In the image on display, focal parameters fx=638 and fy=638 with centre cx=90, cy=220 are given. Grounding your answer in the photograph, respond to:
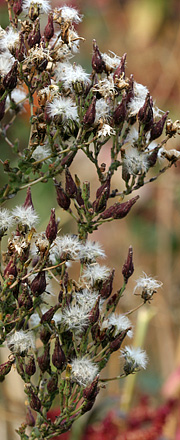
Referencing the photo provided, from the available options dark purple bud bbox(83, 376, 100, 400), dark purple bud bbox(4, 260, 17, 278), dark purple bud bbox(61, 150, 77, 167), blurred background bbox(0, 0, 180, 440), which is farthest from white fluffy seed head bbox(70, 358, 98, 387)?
blurred background bbox(0, 0, 180, 440)

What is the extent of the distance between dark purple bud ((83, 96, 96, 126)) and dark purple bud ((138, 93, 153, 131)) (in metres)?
0.06

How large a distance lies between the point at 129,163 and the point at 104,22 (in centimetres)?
228

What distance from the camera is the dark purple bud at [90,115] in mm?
716

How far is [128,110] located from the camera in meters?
0.78

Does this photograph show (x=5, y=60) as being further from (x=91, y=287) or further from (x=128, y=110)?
(x=91, y=287)

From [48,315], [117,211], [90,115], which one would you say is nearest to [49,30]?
[90,115]

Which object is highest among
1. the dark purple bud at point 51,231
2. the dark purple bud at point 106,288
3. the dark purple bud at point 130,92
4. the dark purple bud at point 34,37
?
the dark purple bud at point 34,37

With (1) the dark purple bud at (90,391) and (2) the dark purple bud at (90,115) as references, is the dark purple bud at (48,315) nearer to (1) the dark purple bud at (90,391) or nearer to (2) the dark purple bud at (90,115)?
(1) the dark purple bud at (90,391)

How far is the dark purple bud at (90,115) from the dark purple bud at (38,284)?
18cm

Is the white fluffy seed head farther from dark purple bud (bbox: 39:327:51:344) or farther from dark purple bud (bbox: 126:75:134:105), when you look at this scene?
dark purple bud (bbox: 126:75:134:105)

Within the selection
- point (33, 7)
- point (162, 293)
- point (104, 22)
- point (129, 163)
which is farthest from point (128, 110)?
point (104, 22)

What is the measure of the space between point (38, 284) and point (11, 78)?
0.24m

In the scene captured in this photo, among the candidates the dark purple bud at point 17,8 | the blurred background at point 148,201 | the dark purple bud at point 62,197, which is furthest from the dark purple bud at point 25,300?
the blurred background at point 148,201

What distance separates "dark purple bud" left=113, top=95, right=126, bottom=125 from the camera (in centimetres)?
74
